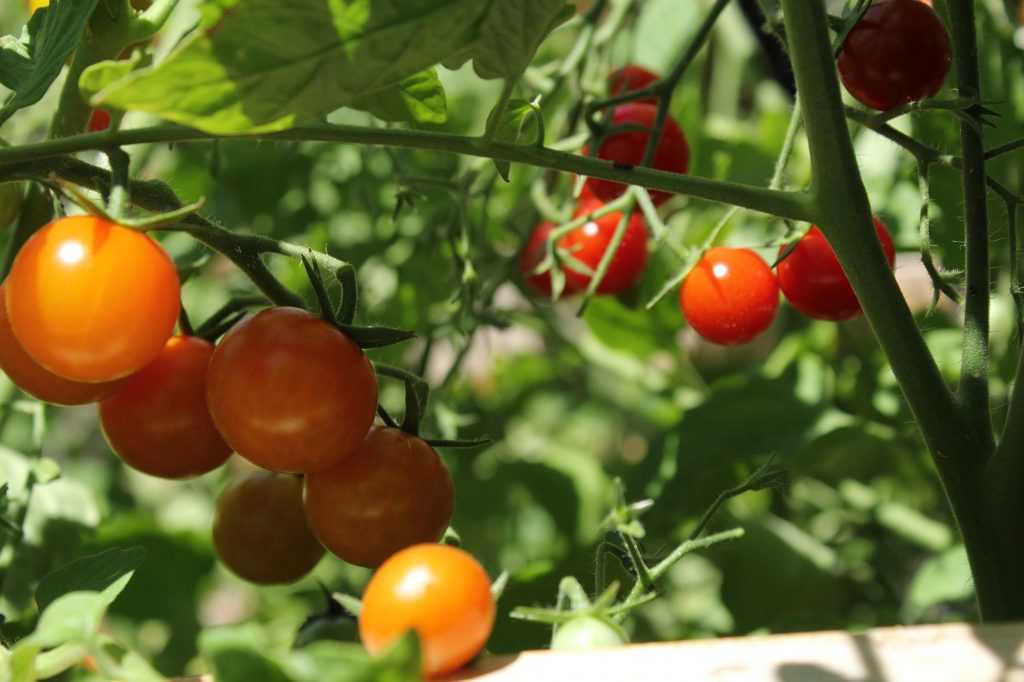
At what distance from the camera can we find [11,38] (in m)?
0.56

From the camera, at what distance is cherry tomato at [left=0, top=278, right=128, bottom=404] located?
517 millimetres

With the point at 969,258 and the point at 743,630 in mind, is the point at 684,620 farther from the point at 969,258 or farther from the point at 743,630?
the point at 969,258

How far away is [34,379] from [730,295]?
1.29ft

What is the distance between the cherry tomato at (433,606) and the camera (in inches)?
16.3

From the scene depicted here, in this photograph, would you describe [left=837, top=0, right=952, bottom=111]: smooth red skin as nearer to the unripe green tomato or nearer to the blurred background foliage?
the blurred background foliage

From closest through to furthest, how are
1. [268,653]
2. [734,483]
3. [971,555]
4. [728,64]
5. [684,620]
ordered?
[268,653] → [971,555] → [734,483] → [684,620] → [728,64]

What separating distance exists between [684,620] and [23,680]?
0.75 m

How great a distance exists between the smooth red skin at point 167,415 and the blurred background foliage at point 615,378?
0.11 meters

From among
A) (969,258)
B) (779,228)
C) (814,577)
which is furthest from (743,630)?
(969,258)

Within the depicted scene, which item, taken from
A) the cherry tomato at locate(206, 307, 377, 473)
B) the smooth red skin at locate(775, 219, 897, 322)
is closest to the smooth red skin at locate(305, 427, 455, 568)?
the cherry tomato at locate(206, 307, 377, 473)

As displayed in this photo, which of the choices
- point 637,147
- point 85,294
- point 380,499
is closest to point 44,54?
point 85,294

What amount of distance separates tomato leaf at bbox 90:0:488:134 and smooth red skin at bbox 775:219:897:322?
0.30m

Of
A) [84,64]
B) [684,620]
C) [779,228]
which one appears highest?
[84,64]

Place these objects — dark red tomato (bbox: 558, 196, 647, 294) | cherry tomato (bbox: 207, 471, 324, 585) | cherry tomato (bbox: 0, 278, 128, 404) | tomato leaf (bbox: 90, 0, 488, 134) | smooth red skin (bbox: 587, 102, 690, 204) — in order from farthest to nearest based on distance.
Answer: dark red tomato (bbox: 558, 196, 647, 294) < smooth red skin (bbox: 587, 102, 690, 204) < cherry tomato (bbox: 207, 471, 324, 585) < cherry tomato (bbox: 0, 278, 128, 404) < tomato leaf (bbox: 90, 0, 488, 134)
